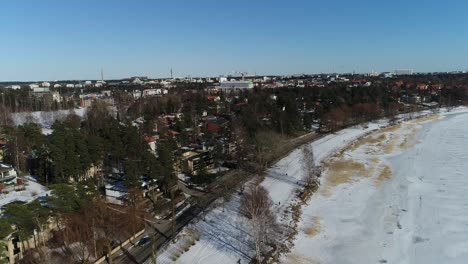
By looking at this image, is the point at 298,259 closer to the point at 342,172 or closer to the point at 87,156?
the point at 342,172

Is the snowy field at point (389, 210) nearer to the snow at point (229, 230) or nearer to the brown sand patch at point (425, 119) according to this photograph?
the snow at point (229, 230)

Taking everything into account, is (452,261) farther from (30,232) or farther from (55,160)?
(55,160)

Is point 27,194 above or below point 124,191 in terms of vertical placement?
above

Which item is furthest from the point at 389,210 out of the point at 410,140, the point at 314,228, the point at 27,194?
the point at 410,140

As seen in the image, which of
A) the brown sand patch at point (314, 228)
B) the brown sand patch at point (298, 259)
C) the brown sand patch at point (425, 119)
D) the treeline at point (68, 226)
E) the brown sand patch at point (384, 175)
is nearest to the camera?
the treeline at point (68, 226)

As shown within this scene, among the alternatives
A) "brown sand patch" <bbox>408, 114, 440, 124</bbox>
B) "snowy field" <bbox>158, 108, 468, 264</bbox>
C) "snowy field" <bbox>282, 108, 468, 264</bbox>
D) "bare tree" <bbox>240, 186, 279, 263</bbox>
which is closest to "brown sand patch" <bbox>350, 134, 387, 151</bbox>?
"snowy field" <bbox>282, 108, 468, 264</bbox>

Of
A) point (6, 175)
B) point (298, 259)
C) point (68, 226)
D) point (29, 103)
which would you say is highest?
point (29, 103)

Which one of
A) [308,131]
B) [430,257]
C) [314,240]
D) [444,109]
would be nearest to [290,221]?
[314,240]

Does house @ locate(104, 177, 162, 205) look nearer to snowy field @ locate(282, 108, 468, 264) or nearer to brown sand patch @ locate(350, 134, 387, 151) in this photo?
snowy field @ locate(282, 108, 468, 264)

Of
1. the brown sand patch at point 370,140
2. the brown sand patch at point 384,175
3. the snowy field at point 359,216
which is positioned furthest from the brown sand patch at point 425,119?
the brown sand patch at point 384,175
